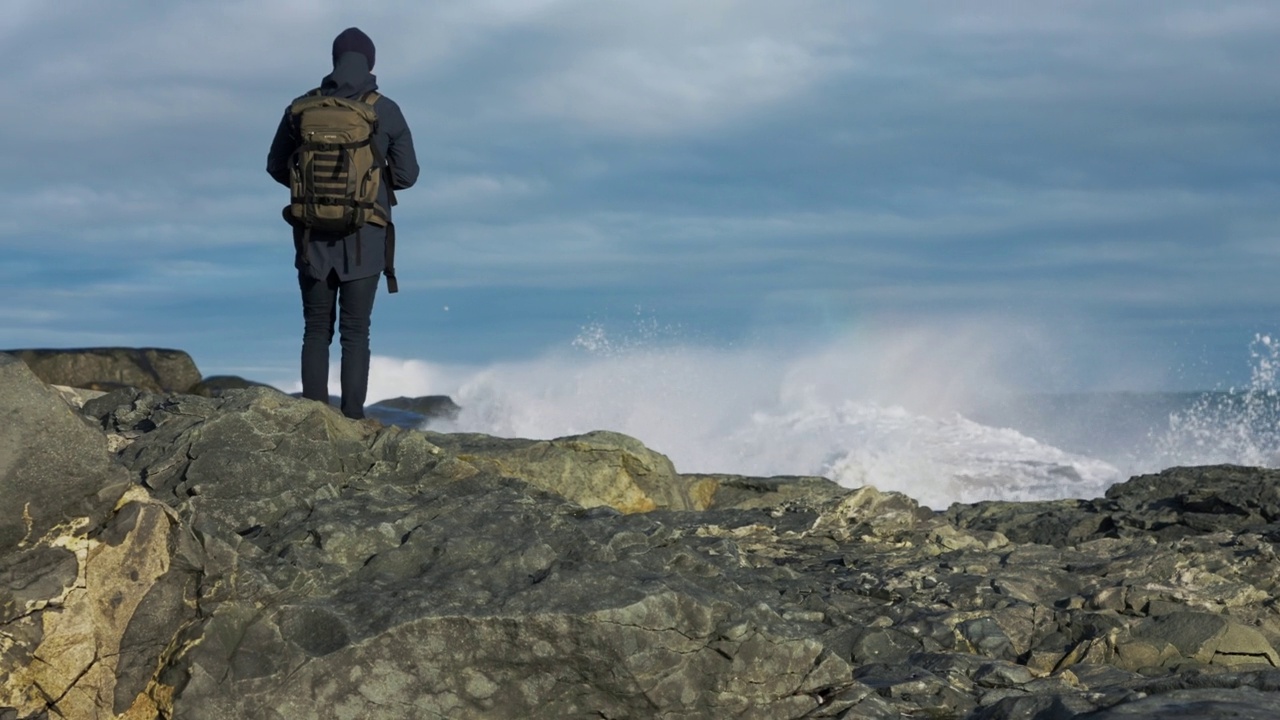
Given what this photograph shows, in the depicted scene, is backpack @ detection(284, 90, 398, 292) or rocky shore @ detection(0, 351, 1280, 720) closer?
rocky shore @ detection(0, 351, 1280, 720)

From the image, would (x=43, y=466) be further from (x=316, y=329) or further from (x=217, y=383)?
(x=217, y=383)

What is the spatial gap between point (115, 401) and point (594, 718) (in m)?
3.63

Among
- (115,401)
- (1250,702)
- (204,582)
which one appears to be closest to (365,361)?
(115,401)

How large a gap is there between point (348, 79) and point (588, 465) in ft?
10.2

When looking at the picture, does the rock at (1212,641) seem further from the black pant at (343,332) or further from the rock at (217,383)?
the rock at (217,383)

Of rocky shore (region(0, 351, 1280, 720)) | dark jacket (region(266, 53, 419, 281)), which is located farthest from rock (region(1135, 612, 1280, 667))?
dark jacket (region(266, 53, 419, 281))

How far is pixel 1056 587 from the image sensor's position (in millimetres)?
6113

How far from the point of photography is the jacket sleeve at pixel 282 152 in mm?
6699

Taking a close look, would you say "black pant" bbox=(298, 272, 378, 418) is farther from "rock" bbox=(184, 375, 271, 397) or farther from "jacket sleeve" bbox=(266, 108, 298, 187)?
"rock" bbox=(184, 375, 271, 397)

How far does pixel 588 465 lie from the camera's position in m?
8.34

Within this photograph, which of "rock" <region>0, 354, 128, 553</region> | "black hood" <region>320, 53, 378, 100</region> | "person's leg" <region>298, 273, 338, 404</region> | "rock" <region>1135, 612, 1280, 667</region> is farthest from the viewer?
"person's leg" <region>298, 273, 338, 404</region>

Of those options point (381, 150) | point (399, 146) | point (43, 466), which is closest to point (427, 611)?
point (43, 466)

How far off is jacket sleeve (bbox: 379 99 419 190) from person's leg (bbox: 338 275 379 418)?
61 cm

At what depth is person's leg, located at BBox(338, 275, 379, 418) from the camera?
6.80 m
